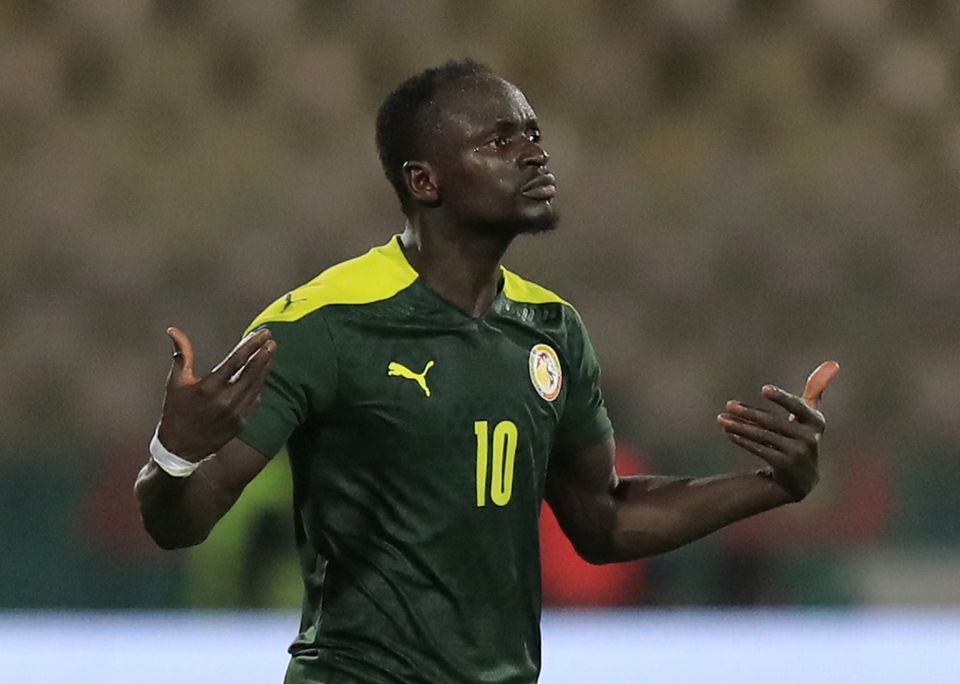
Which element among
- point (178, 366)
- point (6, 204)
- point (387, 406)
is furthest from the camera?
point (6, 204)

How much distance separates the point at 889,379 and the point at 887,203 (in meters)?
0.51

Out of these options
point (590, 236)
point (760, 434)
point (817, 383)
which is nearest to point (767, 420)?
point (760, 434)

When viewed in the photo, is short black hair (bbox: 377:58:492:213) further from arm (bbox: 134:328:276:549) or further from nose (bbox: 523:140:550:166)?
arm (bbox: 134:328:276:549)

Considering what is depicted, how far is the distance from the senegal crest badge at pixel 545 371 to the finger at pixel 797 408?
286 mm

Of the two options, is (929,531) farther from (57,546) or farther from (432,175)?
(432,175)

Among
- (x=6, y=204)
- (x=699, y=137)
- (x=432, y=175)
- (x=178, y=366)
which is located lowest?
(x=178, y=366)

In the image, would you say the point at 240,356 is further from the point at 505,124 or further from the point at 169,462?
the point at 505,124

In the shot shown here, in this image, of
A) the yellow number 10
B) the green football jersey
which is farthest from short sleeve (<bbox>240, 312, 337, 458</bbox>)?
the yellow number 10

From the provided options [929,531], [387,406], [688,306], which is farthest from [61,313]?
[387,406]

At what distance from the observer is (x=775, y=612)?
180 inches

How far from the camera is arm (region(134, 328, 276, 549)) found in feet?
6.77

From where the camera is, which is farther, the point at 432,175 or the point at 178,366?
the point at 432,175

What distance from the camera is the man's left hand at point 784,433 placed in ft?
7.85

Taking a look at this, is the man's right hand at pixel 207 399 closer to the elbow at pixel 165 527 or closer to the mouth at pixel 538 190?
the elbow at pixel 165 527
